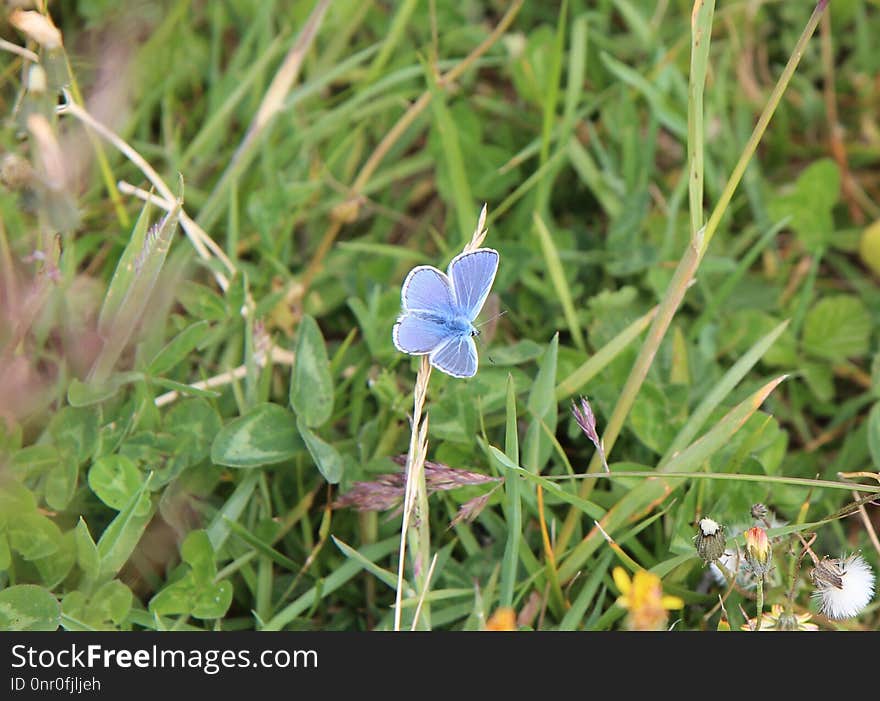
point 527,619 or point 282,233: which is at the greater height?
point 282,233

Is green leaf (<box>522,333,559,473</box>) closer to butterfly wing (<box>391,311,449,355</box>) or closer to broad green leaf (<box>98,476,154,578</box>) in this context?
butterfly wing (<box>391,311,449,355</box>)

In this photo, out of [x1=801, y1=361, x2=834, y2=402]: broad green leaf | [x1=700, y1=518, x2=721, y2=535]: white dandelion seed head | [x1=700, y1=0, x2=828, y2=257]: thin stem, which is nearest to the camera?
[x1=700, y1=0, x2=828, y2=257]: thin stem

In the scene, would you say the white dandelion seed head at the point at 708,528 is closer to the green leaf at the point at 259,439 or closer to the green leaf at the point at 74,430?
the green leaf at the point at 259,439

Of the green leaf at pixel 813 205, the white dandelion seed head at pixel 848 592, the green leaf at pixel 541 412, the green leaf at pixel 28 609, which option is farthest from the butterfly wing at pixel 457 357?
the green leaf at pixel 813 205

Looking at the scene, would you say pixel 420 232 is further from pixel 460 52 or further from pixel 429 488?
pixel 429 488

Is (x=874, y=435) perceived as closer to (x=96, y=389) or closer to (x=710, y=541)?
(x=710, y=541)

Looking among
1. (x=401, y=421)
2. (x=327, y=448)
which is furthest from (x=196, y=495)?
(x=401, y=421)

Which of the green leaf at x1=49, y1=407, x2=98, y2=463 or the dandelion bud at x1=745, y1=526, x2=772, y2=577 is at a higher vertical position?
the dandelion bud at x1=745, y1=526, x2=772, y2=577

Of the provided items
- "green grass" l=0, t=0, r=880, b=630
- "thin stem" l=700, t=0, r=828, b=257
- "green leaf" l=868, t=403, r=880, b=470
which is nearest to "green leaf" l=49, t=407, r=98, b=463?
"green grass" l=0, t=0, r=880, b=630
